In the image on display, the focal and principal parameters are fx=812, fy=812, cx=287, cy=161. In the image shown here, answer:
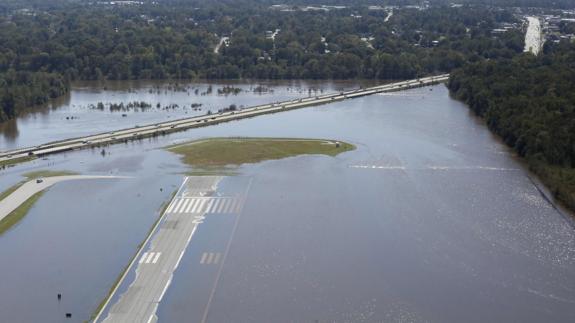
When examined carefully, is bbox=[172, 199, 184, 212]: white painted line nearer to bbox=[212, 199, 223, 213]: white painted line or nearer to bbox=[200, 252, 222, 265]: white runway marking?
bbox=[212, 199, 223, 213]: white painted line

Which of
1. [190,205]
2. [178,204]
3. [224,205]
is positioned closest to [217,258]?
[224,205]

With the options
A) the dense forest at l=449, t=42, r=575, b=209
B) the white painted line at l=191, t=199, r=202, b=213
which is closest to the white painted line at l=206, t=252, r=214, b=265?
the white painted line at l=191, t=199, r=202, b=213

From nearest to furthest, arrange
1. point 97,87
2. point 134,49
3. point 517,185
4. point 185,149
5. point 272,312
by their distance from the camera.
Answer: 1. point 272,312
2. point 517,185
3. point 185,149
4. point 97,87
5. point 134,49

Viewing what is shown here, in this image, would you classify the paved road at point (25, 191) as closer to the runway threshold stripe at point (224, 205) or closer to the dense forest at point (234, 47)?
the runway threshold stripe at point (224, 205)

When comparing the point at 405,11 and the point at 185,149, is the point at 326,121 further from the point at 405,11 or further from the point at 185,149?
the point at 405,11

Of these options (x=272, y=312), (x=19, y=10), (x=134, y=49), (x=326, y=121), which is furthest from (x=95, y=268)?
(x=19, y=10)

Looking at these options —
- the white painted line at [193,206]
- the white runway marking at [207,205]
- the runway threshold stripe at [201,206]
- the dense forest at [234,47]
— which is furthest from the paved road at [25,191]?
the dense forest at [234,47]

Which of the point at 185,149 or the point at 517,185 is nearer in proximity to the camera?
the point at 517,185

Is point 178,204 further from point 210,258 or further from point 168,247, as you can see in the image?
point 210,258
